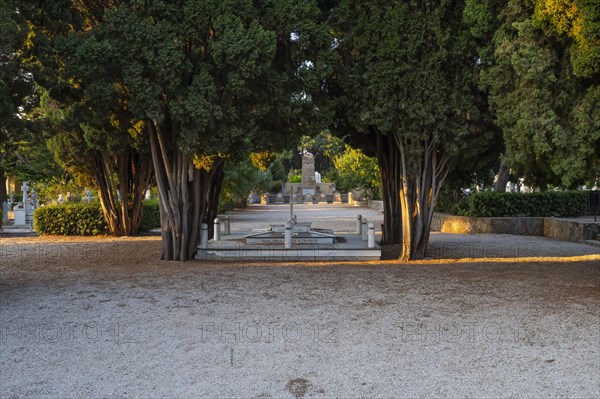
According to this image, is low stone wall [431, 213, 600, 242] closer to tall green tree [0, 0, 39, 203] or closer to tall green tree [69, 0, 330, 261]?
tall green tree [69, 0, 330, 261]

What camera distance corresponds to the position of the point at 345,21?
11445 mm

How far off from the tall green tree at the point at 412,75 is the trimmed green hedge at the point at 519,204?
851 cm

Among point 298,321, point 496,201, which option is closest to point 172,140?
point 298,321

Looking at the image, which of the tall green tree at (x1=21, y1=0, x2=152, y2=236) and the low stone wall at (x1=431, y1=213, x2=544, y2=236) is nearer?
the tall green tree at (x1=21, y1=0, x2=152, y2=236)

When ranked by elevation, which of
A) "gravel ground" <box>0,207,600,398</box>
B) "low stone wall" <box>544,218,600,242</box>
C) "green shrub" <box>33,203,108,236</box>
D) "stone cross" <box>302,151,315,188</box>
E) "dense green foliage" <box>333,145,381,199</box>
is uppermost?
"stone cross" <box>302,151,315,188</box>

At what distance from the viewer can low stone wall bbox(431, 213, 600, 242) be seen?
1602 cm

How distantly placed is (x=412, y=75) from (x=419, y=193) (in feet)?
8.53

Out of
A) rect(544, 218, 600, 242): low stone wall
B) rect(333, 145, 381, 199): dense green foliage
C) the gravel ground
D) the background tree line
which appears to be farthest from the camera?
rect(333, 145, 381, 199): dense green foliage

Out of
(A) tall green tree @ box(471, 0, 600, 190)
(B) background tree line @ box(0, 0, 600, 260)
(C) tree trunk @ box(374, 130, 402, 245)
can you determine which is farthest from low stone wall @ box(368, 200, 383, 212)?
(A) tall green tree @ box(471, 0, 600, 190)

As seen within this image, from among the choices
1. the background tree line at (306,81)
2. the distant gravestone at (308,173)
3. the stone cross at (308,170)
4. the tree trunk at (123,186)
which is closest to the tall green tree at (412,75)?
the background tree line at (306,81)

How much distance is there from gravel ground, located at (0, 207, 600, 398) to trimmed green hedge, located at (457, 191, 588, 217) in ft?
27.1

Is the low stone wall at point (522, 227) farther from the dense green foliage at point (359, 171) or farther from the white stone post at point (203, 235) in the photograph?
the dense green foliage at point (359, 171)

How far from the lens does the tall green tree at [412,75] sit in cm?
1075

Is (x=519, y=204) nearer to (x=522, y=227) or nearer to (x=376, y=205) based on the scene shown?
(x=522, y=227)
